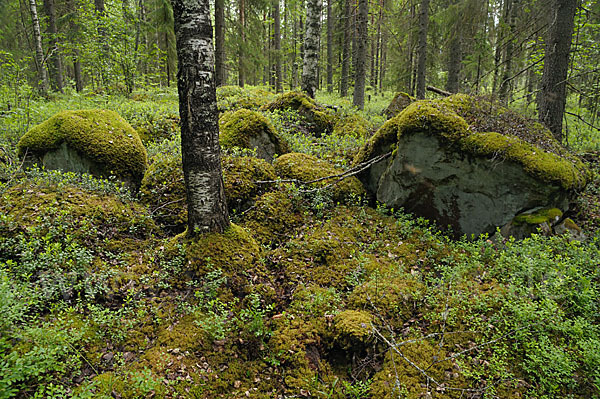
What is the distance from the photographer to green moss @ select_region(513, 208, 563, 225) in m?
5.50

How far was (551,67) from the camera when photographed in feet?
24.3

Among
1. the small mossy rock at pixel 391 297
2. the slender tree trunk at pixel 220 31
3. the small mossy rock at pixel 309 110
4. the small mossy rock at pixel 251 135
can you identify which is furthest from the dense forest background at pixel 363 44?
the small mossy rock at pixel 391 297

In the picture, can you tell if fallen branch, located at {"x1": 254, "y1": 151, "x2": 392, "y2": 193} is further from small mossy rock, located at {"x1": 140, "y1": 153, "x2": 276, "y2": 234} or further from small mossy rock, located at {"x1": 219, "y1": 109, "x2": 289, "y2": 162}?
small mossy rock, located at {"x1": 219, "y1": 109, "x2": 289, "y2": 162}

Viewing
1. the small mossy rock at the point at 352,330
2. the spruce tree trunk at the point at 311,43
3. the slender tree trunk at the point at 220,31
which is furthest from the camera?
the slender tree trunk at the point at 220,31

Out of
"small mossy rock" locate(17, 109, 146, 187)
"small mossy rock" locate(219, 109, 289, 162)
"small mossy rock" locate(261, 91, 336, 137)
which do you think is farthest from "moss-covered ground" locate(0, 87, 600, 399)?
"small mossy rock" locate(261, 91, 336, 137)

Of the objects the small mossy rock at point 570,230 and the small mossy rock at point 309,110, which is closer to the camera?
the small mossy rock at point 570,230

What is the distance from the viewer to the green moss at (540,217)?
18.1ft

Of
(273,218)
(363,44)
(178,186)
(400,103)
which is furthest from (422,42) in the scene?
(178,186)

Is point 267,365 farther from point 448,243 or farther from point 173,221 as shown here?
point 448,243

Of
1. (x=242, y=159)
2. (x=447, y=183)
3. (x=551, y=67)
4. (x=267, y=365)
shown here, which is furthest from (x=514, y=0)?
(x=267, y=365)

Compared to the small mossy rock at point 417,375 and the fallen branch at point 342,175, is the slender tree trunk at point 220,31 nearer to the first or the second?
the fallen branch at point 342,175

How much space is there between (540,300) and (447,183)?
8.95 ft

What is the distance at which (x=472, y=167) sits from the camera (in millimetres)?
5996

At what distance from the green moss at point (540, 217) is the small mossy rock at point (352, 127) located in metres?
4.93
